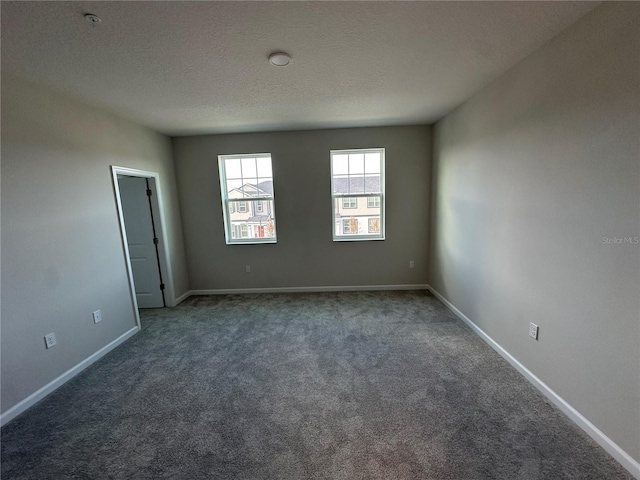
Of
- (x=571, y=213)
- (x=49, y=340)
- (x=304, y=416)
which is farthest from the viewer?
(x=49, y=340)

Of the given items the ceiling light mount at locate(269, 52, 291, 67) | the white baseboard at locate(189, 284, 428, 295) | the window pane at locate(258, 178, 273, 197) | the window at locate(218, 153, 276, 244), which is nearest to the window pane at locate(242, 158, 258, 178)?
the window at locate(218, 153, 276, 244)

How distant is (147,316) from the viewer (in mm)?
3574

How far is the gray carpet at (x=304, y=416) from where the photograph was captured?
1457mm

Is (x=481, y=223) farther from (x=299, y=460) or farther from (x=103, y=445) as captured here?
(x=103, y=445)

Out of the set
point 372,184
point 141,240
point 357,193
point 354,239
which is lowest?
point 354,239

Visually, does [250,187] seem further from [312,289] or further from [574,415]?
[574,415]

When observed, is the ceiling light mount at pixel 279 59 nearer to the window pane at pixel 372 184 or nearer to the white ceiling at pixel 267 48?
the white ceiling at pixel 267 48

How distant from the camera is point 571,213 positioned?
1663 mm

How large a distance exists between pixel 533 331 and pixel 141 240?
466 centimetres

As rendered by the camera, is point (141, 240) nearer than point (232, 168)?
Yes

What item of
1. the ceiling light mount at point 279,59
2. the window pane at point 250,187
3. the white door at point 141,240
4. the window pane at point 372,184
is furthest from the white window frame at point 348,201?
the white door at point 141,240

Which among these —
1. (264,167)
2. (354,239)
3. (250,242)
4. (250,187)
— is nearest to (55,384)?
(250,242)

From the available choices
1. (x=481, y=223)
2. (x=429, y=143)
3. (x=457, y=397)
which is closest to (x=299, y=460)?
(x=457, y=397)

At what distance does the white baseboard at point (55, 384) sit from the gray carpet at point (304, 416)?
Result: 0.06 metres
